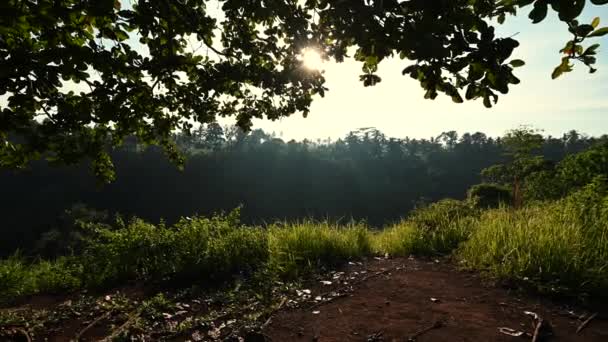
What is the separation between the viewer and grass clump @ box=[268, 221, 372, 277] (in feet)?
16.6

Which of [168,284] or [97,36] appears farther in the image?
[168,284]

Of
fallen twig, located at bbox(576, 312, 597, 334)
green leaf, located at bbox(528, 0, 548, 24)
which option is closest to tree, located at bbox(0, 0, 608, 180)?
green leaf, located at bbox(528, 0, 548, 24)

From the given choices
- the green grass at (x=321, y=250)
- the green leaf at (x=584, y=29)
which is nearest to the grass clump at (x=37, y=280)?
the green grass at (x=321, y=250)

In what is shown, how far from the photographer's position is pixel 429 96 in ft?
6.02

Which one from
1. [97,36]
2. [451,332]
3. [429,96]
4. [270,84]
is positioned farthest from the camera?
[270,84]

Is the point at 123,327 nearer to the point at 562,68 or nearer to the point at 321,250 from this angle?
the point at 321,250

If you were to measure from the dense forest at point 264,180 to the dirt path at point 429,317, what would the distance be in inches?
1763

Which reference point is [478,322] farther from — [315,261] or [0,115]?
[0,115]

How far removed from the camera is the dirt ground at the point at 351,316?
3.07 metres

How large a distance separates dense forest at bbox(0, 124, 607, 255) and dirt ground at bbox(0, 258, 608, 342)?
44.2 metres

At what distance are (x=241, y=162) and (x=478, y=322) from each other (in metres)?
73.1

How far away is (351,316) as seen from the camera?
11.5ft

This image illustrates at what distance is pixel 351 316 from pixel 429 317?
0.70 metres

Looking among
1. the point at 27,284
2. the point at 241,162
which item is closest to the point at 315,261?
the point at 27,284
